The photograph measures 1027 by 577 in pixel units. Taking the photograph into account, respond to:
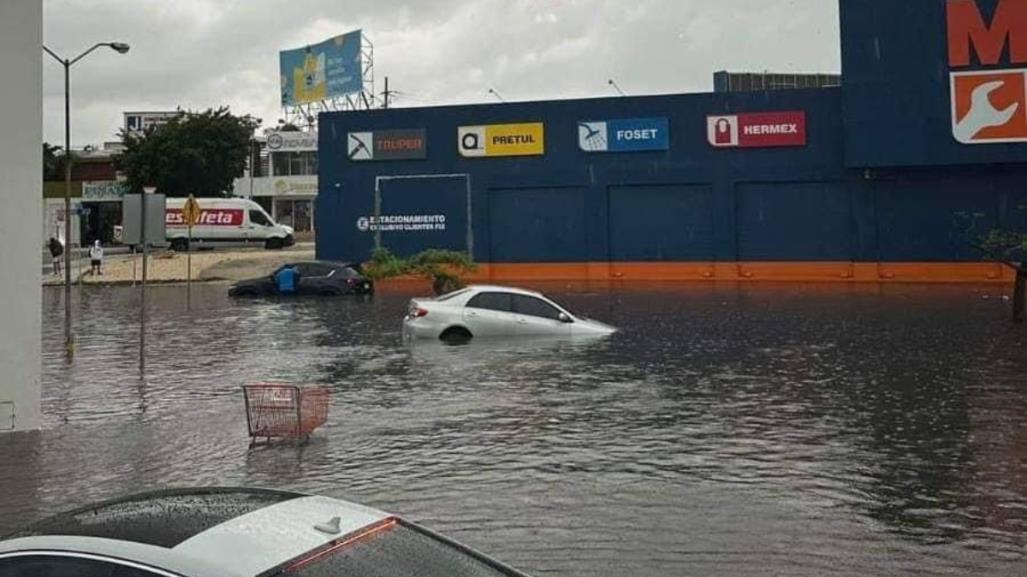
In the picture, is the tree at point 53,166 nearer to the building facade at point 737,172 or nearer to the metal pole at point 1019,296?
the building facade at point 737,172

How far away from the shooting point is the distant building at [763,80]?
218ft

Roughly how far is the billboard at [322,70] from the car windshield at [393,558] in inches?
2988

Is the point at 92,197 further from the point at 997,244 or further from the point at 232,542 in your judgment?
the point at 232,542

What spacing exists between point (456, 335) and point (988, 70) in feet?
85.4

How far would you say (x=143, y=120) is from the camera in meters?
118

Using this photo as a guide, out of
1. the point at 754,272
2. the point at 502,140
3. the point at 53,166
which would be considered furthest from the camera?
the point at 53,166

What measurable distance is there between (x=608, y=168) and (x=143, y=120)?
87783 mm

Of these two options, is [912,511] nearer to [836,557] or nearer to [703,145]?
[836,557]

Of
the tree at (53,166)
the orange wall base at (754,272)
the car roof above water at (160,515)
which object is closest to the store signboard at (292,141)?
the tree at (53,166)

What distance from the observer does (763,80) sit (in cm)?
6950

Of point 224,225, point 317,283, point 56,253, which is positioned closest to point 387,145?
point 317,283

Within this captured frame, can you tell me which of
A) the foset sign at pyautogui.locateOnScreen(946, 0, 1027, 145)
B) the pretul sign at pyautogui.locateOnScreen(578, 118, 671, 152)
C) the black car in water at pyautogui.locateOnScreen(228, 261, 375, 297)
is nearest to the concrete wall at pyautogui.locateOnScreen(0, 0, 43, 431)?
the black car in water at pyautogui.locateOnScreen(228, 261, 375, 297)

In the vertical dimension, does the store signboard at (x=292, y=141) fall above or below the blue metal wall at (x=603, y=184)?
above

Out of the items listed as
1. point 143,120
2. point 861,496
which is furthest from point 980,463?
point 143,120
